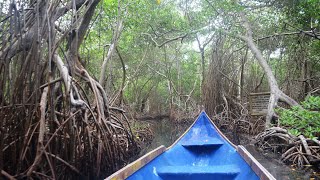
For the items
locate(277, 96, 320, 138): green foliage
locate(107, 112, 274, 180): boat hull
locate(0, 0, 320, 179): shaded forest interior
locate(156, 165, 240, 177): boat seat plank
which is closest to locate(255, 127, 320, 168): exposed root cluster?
locate(0, 0, 320, 179): shaded forest interior

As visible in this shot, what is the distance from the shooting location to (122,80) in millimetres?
7152

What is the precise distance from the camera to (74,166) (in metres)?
3.95

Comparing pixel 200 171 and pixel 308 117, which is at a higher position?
pixel 308 117

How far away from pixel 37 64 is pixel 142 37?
10.1 m

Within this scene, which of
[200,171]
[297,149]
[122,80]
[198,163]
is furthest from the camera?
[122,80]

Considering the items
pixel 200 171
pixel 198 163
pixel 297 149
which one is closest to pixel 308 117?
pixel 297 149

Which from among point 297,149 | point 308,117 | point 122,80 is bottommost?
point 297,149

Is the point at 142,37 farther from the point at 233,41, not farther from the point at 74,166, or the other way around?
the point at 74,166

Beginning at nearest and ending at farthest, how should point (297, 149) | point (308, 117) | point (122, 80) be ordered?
point (308, 117)
point (297, 149)
point (122, 80)

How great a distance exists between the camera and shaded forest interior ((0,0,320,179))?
10.5ft

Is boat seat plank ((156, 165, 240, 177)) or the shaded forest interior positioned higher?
the shaded forest interior

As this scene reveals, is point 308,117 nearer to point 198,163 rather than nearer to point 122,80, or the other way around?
point 198,163

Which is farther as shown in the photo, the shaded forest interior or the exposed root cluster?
the exposed root cluster

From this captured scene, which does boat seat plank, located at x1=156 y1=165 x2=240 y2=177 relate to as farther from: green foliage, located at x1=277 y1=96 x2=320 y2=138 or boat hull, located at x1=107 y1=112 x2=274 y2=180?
green foliage, located at x1=277 y1=96 x2=320 y2=138
